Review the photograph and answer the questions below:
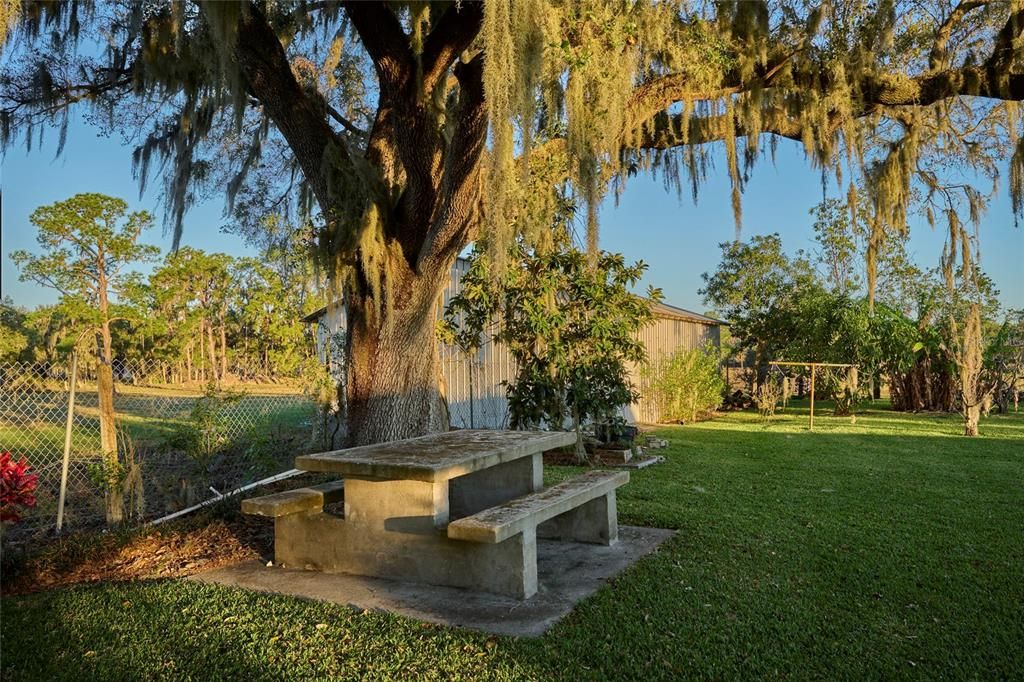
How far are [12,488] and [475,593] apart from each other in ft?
9.21

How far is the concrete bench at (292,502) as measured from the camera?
382 cm

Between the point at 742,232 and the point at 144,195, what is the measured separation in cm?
621

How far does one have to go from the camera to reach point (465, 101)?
5.54 metres

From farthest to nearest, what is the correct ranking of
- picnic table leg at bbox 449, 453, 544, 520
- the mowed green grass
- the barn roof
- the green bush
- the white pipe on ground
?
1. the barn roof
2. the green bush
3. the mowed green grass
4. the white pipe on ground
5. picnic table leg at bbox 449, 453, 544, 520

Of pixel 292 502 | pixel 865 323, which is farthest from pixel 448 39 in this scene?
pixel 865 323

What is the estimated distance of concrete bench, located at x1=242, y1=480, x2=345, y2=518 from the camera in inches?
150

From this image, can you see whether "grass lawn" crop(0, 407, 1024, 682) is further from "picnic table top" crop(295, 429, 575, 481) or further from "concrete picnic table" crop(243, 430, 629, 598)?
"picnic table top" crop(295, 429, 575, 481)

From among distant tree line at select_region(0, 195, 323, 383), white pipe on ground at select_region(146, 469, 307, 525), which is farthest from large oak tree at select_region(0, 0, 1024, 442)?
distant tree line at select_region(0, 195, 323, 383)

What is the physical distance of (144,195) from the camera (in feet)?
23.5

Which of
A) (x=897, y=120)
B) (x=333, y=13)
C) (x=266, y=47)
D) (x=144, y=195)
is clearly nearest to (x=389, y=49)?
(x=333, y=13)

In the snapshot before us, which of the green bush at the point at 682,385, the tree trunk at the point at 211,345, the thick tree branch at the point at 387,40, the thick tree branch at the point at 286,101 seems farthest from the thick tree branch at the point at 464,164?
the tree trunk at the point at 211,345

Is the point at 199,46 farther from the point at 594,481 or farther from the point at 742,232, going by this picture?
the point at 742,232

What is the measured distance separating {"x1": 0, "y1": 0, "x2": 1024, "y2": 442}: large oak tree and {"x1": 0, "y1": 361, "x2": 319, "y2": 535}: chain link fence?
1220 millimetres

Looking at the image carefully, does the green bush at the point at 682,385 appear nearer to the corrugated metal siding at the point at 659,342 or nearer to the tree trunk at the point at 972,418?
the corrugated metal siding at the point at 659,342
